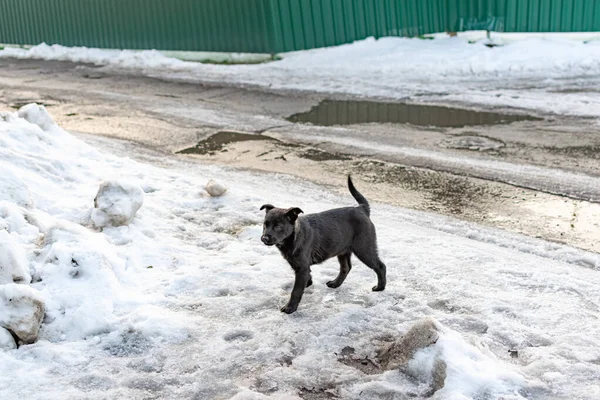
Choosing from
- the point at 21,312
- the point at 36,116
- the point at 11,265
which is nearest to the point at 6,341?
the point at 21,312

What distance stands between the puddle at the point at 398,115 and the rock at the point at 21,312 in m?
6.95

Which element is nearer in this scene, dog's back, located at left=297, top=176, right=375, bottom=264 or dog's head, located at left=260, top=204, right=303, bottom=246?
dog's head, located at left=260, top=204, right=303, bottom=246

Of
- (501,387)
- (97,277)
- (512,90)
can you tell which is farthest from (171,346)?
(512,90)

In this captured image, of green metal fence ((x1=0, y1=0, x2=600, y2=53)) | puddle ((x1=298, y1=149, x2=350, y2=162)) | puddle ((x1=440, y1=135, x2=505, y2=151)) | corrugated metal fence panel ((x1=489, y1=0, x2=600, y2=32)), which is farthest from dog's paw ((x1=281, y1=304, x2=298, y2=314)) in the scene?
corrugated metal fence panel ((x1=489, y1=0, x2=600, y2=32))

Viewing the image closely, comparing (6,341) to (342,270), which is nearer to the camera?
(6,341)

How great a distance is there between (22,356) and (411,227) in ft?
12.0

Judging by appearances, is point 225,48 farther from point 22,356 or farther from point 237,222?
point 22,356

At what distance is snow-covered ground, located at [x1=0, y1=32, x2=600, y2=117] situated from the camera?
11602 millimetres

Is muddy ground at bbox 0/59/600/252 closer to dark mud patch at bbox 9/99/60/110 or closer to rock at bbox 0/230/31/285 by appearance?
dark mud patch at bbox 9/99/60/110

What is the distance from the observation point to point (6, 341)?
3.85m

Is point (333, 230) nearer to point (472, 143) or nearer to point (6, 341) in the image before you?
point (6, 341)

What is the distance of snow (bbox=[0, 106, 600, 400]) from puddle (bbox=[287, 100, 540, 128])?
161 inches

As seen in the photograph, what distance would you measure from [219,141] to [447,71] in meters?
6.18

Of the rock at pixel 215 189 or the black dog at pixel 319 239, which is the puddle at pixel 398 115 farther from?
the black dog at pixel 319 239
